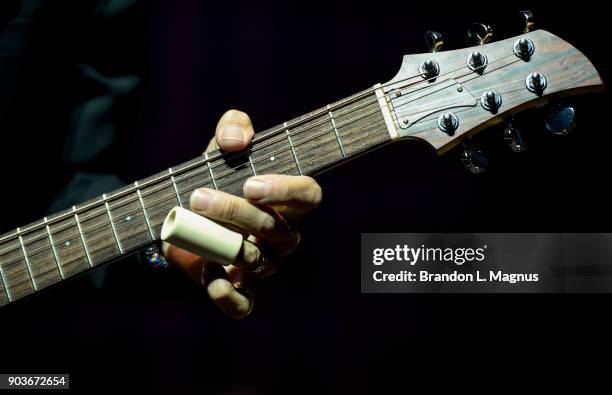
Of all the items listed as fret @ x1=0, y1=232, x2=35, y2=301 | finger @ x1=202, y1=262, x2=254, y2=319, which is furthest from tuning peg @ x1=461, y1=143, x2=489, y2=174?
fret @ x1=0, y1=232, x2=35, y2=301

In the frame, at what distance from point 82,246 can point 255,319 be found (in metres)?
0.64

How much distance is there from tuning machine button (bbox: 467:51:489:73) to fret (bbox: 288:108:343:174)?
18 cm

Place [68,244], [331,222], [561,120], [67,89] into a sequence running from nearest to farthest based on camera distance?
[561,120]
[68,244]
[67,89]
[331,222]

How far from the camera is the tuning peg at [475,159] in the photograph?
2.22 ft

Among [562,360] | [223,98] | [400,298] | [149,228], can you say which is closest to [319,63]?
[223,98]

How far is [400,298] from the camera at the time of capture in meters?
1.28

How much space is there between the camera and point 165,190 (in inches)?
29.1

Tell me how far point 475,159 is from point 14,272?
2.08 feet

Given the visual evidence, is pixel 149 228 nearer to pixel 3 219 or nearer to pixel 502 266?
pixel 3 219

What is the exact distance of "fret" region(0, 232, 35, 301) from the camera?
0.80 m

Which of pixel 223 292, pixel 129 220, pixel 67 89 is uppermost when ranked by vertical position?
pixel 67 89

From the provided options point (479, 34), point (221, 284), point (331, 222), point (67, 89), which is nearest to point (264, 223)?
point (221, 284)

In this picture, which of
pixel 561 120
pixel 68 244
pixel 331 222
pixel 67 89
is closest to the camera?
pixel 561 120

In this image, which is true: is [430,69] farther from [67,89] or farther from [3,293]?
[67,89]
